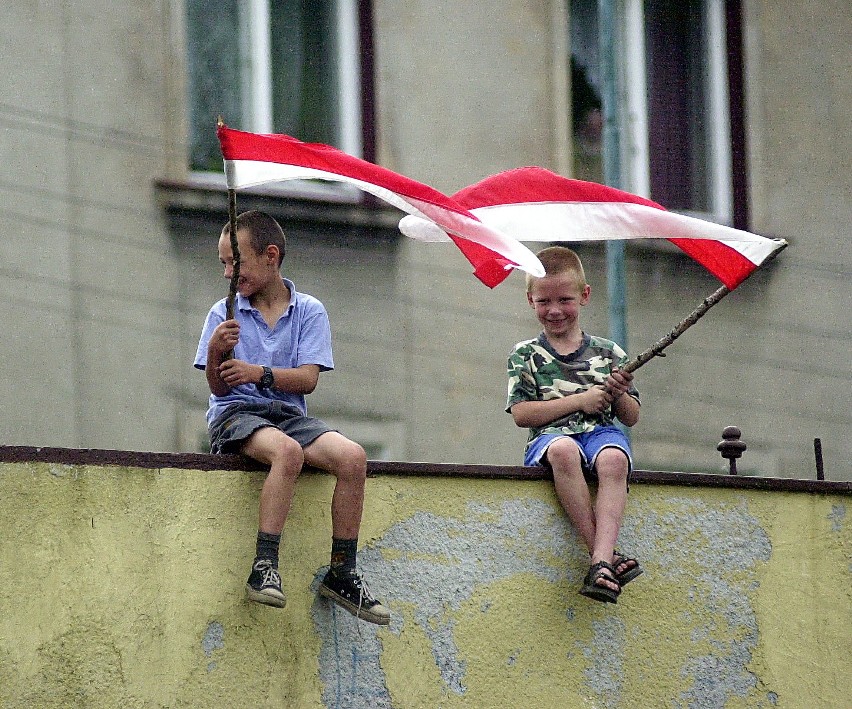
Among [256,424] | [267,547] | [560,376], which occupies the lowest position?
[267,547]

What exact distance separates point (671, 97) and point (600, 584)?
717 centimetres

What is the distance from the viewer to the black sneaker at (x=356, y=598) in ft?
19.0

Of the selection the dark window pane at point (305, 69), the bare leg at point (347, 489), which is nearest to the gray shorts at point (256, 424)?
the bare leg at point (347, 489)

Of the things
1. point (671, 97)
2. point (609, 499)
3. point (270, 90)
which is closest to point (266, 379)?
point (609, 499)

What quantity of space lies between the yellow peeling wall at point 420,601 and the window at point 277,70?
5025mm

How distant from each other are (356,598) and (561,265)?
1.62 metres

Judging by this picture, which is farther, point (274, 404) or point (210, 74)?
point (210, 74)

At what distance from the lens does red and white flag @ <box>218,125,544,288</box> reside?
6.00 m

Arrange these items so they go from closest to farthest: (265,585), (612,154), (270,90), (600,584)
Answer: (265,585), (600,584), (612,154), (270,90)

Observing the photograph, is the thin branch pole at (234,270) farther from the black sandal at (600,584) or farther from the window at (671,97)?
the window at (671,97)

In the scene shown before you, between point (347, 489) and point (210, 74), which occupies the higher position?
point (210, 74)

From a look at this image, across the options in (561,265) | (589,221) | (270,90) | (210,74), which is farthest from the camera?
(270,90)

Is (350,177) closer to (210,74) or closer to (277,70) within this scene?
(210,74)

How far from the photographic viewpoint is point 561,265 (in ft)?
22.2
